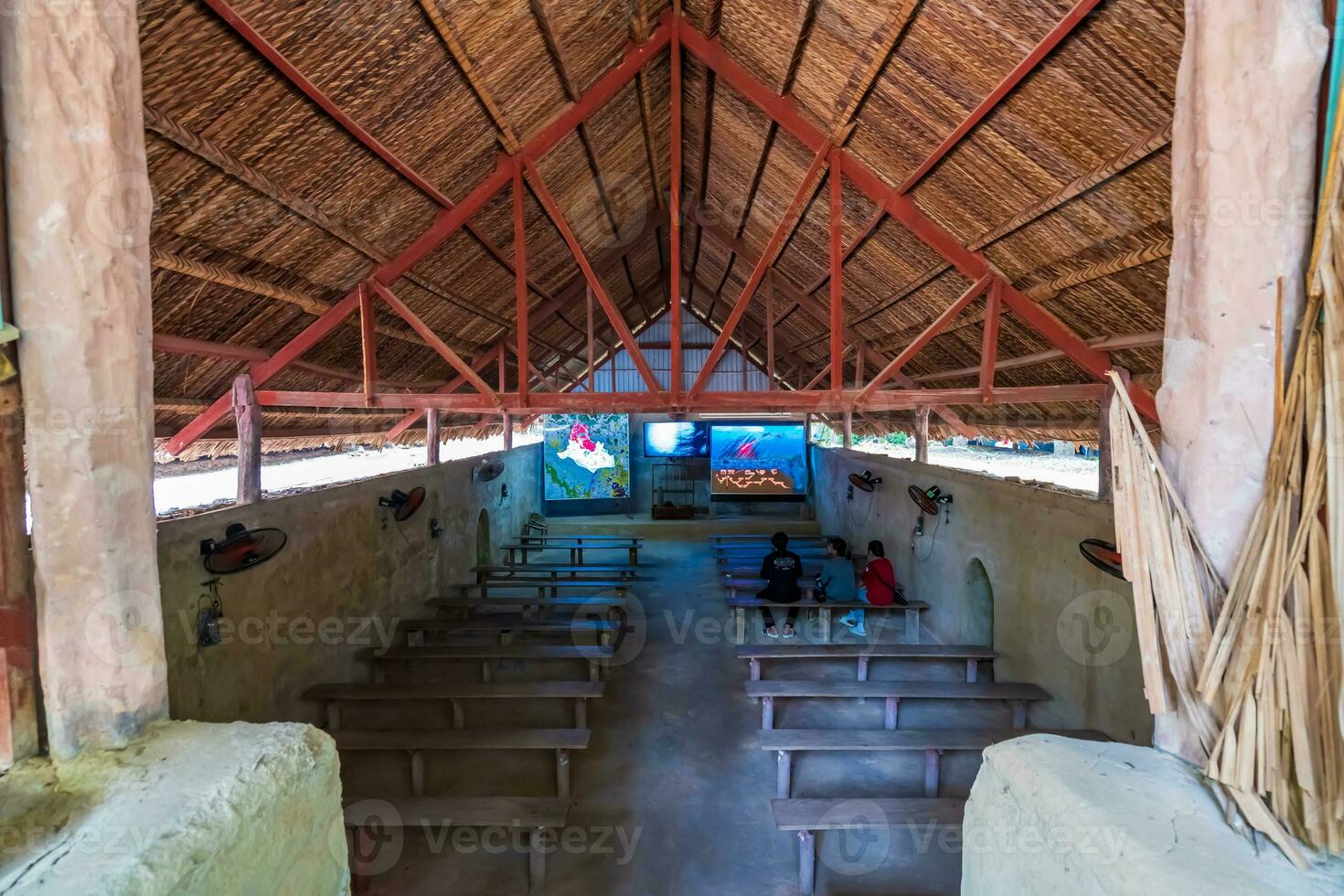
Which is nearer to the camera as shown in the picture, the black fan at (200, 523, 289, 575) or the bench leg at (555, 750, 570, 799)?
the black fan at (200, 523, 289, 575)

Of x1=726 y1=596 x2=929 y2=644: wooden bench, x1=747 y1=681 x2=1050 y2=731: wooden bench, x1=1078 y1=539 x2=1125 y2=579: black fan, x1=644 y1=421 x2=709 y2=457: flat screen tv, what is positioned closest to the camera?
x1=1078 y1=539 x2=1125 y2=579: black fan

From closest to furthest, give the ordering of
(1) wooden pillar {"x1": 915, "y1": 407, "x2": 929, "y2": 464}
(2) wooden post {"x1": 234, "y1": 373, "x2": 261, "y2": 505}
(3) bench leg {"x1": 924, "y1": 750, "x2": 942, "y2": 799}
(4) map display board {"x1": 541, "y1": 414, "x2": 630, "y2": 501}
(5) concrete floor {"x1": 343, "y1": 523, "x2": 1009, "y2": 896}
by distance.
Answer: (5) concrete floor {"x1": 343, "y1": 523, "x2": 1009, "y2": 896} < (3) bench leg {"x1": 924, "y1": 750, "x2": 942, "y2": 799} < (2) wooden post {"x1": 234, "y1": 373, "x2": 261, "y2": 505} < (1) wooden pillar {"x1": 915, "y1": 407, "x2": 929, "y2": 464} < (4) map display board {"x1": 541, "y1": 414, "x2": 630, "y2": 501}

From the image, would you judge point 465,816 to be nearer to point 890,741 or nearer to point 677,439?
point 890,741

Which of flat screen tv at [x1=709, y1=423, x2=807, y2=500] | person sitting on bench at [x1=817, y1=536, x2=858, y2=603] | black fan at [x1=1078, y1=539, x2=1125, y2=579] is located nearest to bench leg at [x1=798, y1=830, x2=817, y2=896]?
black fan at [x1=1078, y1=539, x2=1125, y2=579]

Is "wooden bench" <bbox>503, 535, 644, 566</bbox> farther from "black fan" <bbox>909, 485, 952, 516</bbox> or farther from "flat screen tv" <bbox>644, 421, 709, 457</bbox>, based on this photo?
"black fan" <bbox>909, 485, 952, 516</bbox>

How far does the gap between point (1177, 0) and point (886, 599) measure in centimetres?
561

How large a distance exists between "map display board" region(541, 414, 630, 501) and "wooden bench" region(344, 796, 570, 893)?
36.4 ft

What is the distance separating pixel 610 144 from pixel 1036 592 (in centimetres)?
648

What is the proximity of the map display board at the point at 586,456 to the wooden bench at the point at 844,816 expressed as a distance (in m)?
11.8

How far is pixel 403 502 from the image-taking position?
666cm

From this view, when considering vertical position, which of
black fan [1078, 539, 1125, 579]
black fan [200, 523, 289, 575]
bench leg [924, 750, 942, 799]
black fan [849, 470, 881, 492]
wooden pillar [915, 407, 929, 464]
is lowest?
bench leg [924, 750, 942, 799]

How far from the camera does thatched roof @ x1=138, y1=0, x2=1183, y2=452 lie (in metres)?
3.72

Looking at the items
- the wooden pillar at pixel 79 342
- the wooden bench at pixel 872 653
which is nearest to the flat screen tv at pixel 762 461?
the wooden bench at pixel 872 653

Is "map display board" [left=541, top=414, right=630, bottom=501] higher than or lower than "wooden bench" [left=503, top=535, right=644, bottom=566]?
higher
